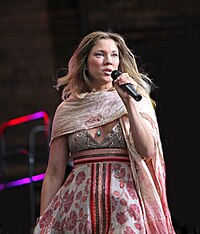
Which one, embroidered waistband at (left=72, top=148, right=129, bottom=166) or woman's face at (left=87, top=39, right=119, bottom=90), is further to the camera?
woman's face at (left=87, top=39, right=119, bottom=90)

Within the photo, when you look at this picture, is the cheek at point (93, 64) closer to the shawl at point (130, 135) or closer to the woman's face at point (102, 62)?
the woman's face at point (102, 62)

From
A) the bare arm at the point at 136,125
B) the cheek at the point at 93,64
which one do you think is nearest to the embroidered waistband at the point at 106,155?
the bare arm at the point at 136,125

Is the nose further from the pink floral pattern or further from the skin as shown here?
the pink floral pattern

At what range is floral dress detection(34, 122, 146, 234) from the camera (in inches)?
155

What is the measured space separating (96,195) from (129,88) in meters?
0.53

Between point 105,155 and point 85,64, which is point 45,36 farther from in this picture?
point 105,155

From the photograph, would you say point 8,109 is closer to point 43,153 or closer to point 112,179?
point 43,153

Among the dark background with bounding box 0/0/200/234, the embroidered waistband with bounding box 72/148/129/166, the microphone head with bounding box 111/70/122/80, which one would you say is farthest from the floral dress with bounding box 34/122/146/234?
the dark background with bounding box 0/0/200/234

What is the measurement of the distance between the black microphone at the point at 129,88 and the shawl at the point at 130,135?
188 mm

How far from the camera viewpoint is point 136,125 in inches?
153

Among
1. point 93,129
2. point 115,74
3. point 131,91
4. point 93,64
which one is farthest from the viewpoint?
point 93,64

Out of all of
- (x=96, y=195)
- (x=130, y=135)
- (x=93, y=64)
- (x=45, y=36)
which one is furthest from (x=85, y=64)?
(x=45, y=36)

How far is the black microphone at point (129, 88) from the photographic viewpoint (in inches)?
147

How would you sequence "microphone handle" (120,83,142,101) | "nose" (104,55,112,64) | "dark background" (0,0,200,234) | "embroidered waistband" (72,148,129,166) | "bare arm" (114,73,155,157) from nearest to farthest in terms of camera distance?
1. "microphone handle" (120,83,142,101)
2. "bare arm" (114,73,155,157)
3. "embroidered waistband" (72,148,129,166)
4. "nose" (104,55,112,64)
5. "dark background" (0,0,200,234)
